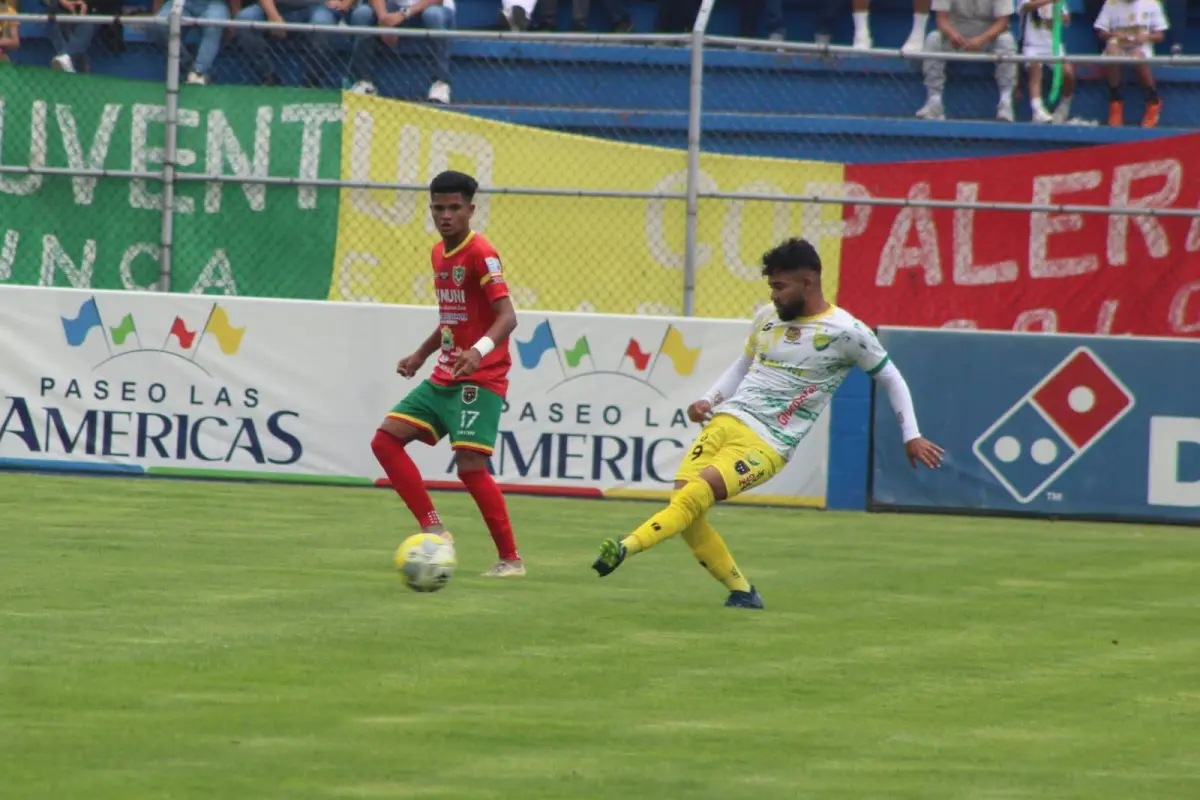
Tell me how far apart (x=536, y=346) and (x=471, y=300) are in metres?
4.70

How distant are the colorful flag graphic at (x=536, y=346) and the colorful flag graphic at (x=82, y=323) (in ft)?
10.7

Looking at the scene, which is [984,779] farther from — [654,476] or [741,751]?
[654,476]

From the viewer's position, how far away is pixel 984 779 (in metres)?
6.03

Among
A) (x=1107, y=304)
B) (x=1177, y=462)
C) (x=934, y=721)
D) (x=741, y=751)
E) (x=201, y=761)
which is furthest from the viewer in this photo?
(x=1107, y=304)

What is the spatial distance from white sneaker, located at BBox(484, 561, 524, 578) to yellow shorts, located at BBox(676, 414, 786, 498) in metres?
1.24

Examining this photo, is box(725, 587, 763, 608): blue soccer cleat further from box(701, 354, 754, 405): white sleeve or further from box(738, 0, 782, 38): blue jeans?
box(738, 0, 782, 38): blue jeans

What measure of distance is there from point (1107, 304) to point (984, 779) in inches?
440

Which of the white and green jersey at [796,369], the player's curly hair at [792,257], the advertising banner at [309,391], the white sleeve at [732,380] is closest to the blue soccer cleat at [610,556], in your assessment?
the white and green jersey at [796,369]

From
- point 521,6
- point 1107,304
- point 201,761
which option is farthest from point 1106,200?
point 201,761

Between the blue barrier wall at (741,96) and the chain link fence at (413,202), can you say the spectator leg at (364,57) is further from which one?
the chain link fence at (413,202)

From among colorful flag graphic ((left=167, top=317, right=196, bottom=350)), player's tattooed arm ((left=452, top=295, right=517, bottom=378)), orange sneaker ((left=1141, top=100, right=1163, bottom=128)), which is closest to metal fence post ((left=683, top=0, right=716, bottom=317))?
colorful flag graphic ((left=167, top=317, right=196, bottom=350))

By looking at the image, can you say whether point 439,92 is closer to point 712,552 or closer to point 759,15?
point 759,15

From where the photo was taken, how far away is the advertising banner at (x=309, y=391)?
1538 centimetres

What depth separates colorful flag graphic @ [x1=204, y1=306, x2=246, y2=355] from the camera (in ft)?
51.1
